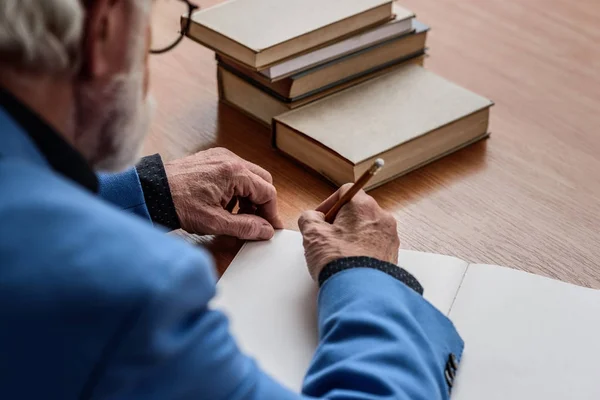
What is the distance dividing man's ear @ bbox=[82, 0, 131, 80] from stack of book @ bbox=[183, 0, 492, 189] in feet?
1.78

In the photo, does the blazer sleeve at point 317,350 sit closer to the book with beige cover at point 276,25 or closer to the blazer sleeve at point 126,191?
the blazer sleeve at point 126,191

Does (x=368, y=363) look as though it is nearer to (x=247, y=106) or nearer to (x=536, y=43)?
(x=247, y=106)

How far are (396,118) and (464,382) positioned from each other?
51cm

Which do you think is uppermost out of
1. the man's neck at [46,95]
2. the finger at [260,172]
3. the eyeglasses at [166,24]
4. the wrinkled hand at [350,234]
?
the man's neck at [46,95]

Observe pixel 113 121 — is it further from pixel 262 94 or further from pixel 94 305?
pixel 262 94

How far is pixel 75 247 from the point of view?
0.63 metres

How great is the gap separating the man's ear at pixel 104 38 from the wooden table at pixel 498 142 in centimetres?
48

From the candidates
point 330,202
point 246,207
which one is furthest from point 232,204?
point 330,202

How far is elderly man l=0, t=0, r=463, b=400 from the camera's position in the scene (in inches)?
24.6

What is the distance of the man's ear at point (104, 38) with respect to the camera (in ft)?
2.38

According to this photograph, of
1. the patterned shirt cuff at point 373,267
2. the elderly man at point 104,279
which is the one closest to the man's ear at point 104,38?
the elderly man at point 104,279

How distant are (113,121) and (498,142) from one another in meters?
0.79

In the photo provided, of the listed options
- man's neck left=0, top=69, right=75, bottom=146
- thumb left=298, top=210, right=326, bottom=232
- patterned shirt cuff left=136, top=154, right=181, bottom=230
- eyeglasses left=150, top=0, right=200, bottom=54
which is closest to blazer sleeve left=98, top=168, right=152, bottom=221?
patterned shirt cuff left=136, top=154, right=181, bottom=230

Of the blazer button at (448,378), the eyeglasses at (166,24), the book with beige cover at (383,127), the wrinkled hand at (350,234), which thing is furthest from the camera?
the eyeglasses at (166,24)
